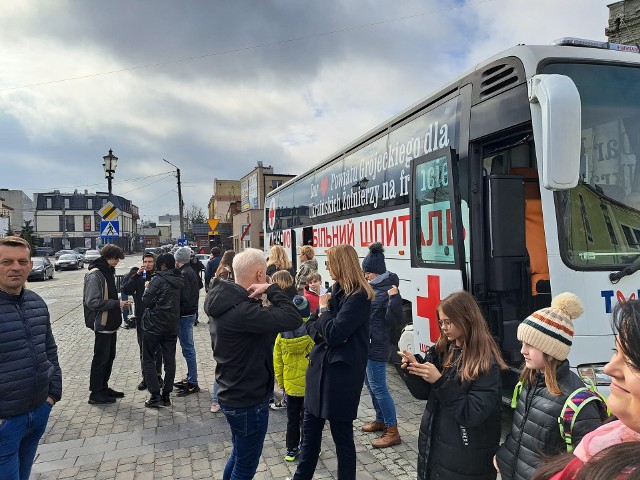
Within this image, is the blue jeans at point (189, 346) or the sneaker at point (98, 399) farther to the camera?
the blue jeans at point (189, 346)

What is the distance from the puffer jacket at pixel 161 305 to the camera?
5391 millimetres

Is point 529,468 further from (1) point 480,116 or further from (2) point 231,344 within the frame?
(1) point 480,116

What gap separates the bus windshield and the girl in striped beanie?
171 cm

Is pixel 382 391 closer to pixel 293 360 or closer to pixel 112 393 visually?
pixel 293 360

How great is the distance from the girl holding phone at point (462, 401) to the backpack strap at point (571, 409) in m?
0.44

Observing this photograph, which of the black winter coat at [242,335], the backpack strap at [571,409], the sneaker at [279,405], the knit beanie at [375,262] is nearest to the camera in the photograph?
the backpack strap at [571,409]

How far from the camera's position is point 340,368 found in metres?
3.18

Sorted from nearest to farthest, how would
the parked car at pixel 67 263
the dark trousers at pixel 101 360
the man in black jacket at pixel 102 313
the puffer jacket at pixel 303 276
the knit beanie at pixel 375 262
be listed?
the knit beanie at pixel 375 262, the puffer jacket at pixel 303 276, the man in black jacket at pixel 102 313, the dark trousers at pixel 101 360, the parked car at pixel 67 263

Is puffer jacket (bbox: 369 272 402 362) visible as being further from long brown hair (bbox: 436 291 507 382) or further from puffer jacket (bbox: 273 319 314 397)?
long brown hair (bbox: 436 291 507 382)

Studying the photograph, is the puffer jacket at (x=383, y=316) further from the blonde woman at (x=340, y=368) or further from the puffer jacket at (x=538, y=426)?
the puffer jacket at (x=538, y=426)

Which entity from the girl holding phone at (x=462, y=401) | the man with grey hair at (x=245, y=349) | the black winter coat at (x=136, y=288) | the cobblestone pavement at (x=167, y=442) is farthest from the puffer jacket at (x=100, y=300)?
the girl holding phone at (x=462, y=401)

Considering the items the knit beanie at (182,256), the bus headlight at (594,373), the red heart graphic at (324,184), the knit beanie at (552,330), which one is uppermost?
the red heart graphic at (324,184)

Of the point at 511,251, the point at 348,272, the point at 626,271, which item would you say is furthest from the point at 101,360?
the point at 626,271

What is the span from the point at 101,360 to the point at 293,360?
3028 millimetres
